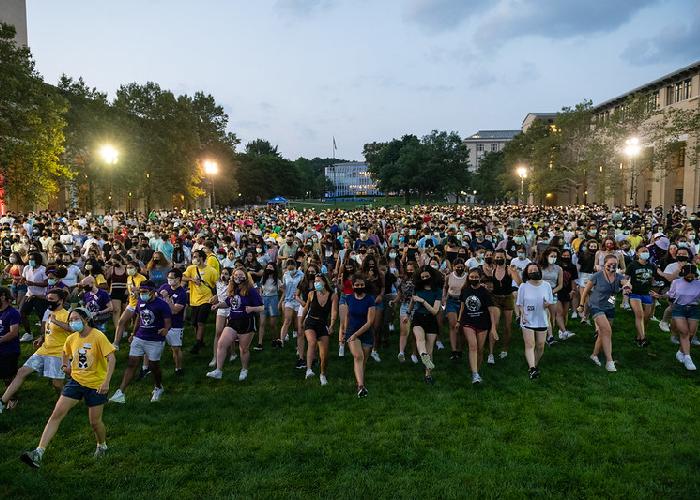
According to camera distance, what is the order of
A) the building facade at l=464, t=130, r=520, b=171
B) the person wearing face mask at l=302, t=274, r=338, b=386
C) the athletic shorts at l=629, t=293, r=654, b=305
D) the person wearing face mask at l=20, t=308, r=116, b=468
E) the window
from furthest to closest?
the building facade at l=464, t=130, r=520, b=171 < the window < the athletic shorts at l=629, t=293, r=654, b=305 < the person wearing face mask at l=302, t=274, r=338, b=386 < the person wearing face mask at l=20, t=308, r=116, b=468

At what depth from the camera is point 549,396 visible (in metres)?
7.58

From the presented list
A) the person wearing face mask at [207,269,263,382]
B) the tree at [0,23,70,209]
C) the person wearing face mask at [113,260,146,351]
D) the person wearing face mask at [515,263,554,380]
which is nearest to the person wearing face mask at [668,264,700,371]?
the person wearing face mask at [515,263,554,380]

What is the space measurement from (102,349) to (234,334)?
8.90 ft

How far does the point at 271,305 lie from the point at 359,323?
3.01 m

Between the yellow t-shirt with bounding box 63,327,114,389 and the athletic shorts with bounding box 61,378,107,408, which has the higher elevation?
the yellow t-shirt with bounding box 63,327,114,389

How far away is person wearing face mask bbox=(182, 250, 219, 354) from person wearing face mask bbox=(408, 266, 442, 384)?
3.88 meters

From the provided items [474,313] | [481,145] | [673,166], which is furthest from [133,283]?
[481,145]

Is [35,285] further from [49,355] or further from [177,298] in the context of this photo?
[49,355]

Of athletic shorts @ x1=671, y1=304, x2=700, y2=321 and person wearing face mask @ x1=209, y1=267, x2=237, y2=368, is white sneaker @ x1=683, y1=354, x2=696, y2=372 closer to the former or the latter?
athletic shorts @ x1=671, y1=304, x2=700, y2=321

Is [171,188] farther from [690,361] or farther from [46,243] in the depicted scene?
[690,361]

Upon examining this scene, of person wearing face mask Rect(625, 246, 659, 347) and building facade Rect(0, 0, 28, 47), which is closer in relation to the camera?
person wearing face mask Rect(625, 246, 659, 347)

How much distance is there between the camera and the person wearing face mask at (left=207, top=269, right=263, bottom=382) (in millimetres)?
8328

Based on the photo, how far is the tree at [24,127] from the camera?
1040 inches

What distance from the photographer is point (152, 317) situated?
7.47 metres
